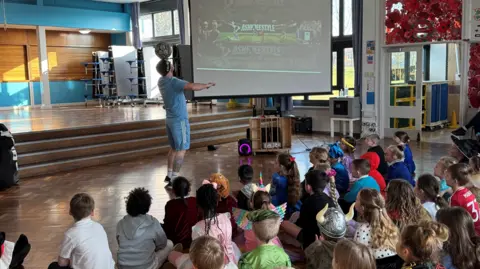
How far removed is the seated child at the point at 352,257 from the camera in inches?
75.6

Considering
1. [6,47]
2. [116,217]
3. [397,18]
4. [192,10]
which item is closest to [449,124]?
[397,18]

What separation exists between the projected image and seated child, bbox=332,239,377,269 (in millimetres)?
5312

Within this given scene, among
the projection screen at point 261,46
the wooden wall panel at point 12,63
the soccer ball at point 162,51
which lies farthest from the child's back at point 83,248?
the wooden wall panel at point 12,63

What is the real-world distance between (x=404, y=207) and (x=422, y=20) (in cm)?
760

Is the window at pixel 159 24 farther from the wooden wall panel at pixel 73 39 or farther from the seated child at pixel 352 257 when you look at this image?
the seated child at pixel 352 257

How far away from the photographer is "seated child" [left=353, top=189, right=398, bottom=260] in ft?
8.40

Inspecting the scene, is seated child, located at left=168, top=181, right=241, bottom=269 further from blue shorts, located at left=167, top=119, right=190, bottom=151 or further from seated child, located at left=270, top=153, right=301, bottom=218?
blue shorts, located at left=167, top=119, right=190, bottom=151

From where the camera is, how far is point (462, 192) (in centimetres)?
317

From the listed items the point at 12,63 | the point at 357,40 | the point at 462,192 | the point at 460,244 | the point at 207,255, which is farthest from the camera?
the point at 12,63

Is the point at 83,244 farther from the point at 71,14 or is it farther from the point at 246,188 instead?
the point at 71,14

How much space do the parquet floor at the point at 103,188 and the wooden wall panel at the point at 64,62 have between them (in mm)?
8598

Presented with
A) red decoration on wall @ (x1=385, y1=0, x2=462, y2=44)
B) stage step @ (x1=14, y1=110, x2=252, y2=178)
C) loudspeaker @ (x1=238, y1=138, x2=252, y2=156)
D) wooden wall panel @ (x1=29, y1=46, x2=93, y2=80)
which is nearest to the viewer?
stage step @ (x1=14, y1=110, x2=252, y2=178)

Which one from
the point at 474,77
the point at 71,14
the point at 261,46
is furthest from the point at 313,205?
the point at 71,14

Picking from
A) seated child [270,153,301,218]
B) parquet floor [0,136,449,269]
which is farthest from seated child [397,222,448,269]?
parquet floor [0,136,449,269]
